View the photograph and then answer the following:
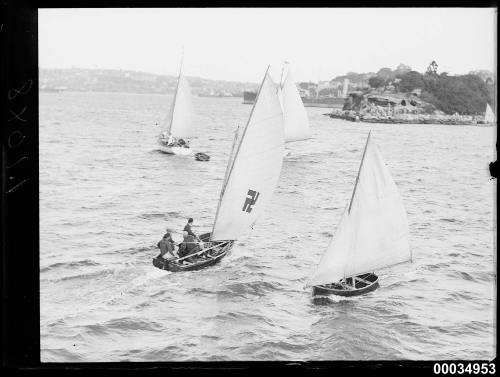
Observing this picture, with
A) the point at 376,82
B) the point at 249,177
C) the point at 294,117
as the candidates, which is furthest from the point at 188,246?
the point at 376,82

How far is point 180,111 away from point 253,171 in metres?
1.06

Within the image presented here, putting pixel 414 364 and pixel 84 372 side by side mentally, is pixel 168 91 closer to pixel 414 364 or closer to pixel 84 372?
pixel 84 372

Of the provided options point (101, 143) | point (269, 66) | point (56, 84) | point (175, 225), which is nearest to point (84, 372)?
point (175, 225)

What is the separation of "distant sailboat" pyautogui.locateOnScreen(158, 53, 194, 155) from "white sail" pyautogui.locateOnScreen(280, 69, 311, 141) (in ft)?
3.55

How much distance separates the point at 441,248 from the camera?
884 cm

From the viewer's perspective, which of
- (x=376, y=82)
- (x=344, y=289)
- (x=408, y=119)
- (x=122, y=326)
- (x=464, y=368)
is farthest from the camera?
(x=408, y=119)

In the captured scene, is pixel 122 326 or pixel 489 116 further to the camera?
pixel 489 116

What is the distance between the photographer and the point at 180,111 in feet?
29.7

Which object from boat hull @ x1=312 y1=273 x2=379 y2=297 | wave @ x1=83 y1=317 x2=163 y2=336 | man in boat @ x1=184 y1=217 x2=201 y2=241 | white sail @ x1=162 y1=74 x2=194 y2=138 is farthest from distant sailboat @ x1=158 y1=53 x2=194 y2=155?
boat hull @ x1=312 y1=273 x2=379 y2=297

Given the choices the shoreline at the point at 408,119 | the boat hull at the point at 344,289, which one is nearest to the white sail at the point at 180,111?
the shoreline at the point at 408,119

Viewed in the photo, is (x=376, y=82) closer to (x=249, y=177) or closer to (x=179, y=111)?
(x=249, y=177)

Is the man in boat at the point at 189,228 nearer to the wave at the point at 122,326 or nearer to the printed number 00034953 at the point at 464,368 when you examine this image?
the wave at the point at 122,326

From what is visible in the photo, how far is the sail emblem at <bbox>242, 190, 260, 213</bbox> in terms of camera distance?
9.14m

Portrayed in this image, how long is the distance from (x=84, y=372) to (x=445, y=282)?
13.0 ft
